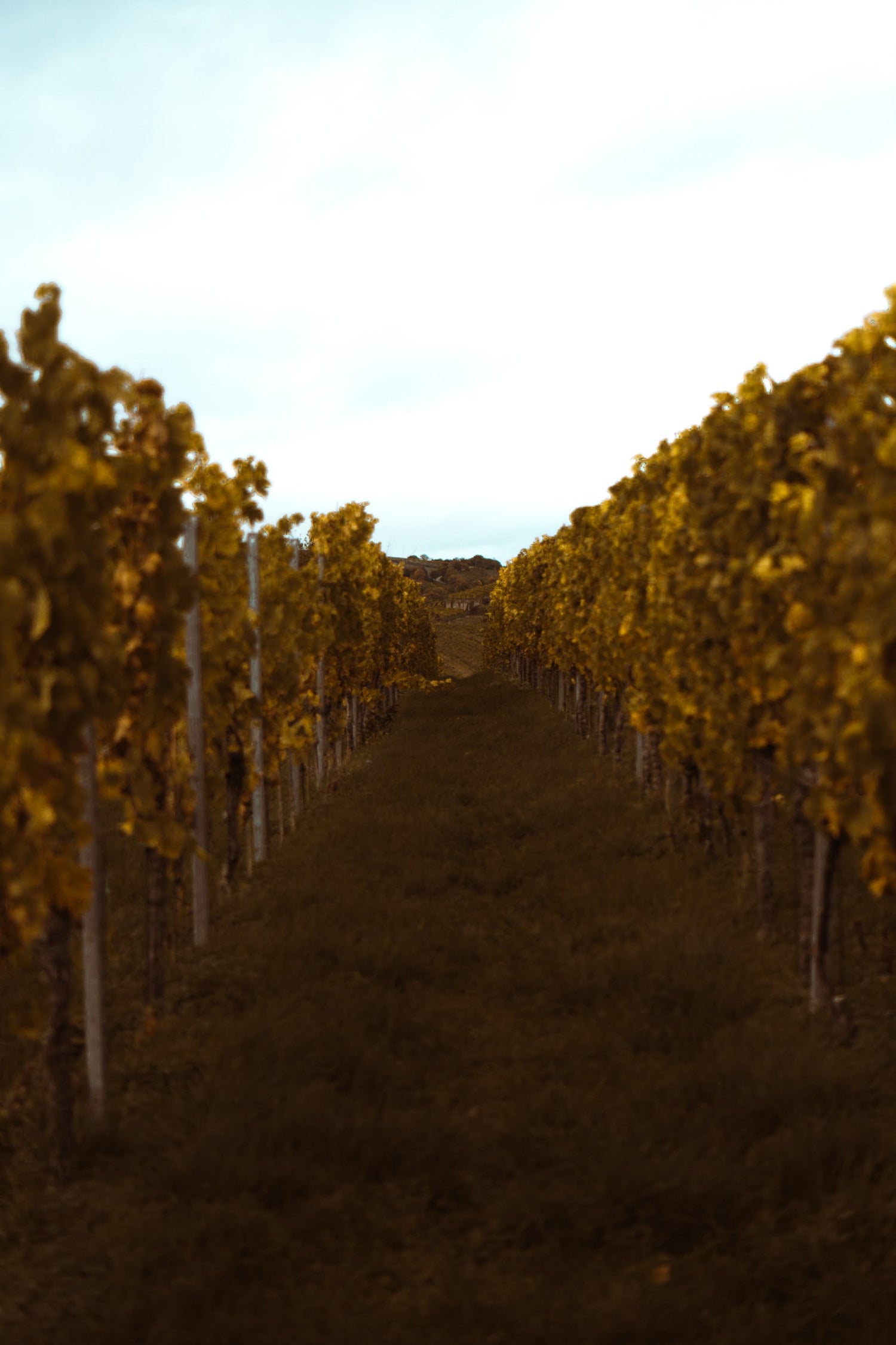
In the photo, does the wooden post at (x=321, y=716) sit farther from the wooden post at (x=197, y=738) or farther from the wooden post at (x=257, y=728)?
the wooden post at (x=197, y=738)

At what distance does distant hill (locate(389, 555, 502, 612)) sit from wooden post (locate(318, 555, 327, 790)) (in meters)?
81.0

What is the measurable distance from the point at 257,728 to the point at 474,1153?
18.7 ft

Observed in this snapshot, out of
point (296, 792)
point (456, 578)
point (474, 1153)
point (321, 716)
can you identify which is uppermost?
point (456, 578)

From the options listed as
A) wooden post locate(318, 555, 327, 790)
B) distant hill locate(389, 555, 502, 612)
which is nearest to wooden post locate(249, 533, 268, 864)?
wooden post locate(318, 555, 327, 790)

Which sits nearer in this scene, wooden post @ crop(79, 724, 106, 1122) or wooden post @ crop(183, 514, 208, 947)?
wooden post @ crop(79, 724, 106, 1122)

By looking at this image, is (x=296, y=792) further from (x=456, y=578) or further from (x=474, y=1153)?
(x=456, y=578)

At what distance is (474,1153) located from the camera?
5.02m

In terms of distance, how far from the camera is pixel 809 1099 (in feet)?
17.2

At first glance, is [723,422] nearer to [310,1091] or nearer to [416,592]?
[310,1091]

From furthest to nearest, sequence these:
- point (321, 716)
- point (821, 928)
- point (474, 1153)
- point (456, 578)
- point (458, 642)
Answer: point (456, 578) → point (458, 642) → point (321, 716) → point (821, 928) → point (474, 1153)

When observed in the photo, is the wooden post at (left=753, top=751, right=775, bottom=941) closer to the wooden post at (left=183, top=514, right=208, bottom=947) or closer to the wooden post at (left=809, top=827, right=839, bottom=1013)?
the wooden post at (left=809, top=827, right=839, bottom=1013)

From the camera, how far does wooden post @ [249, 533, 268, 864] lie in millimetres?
9836

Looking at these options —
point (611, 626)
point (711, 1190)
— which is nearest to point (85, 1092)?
point (711, 1190)

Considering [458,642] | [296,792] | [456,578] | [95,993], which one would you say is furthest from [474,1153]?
[456,578]
